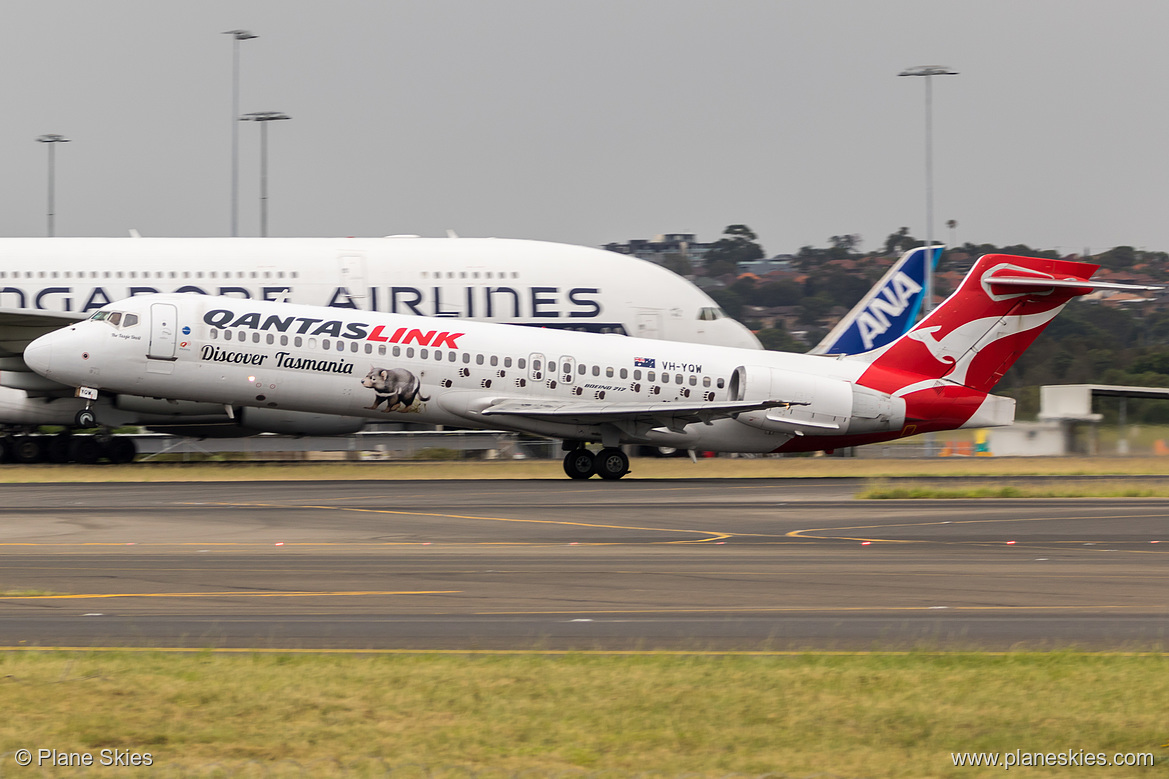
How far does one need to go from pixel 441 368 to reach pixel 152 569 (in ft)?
52.3

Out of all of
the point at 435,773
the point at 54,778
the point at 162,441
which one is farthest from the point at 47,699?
the point at 162,441

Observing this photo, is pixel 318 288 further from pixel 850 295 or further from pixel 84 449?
pixel 850 295

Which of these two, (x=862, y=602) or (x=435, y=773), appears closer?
(x=435, y=773)

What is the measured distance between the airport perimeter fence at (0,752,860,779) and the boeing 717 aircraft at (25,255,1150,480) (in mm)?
23396

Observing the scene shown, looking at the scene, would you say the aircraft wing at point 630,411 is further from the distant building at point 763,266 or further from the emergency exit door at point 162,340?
the distant building at point 763,266

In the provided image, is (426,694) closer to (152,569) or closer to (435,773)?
(435,773)

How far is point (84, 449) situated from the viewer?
Result: 111 ft

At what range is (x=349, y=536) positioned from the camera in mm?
18516

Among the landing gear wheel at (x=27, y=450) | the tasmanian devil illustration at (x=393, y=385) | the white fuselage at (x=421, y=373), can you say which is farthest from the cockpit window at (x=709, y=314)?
the landing gear wheel at (x=27, y=450)

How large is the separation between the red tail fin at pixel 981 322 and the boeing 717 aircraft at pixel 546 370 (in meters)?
0.03

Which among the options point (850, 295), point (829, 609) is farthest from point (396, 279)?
point (850, 295)

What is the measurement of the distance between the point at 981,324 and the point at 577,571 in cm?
2060

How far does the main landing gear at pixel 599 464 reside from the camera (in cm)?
3066

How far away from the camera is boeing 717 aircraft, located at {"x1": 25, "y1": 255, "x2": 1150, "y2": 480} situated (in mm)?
30203
